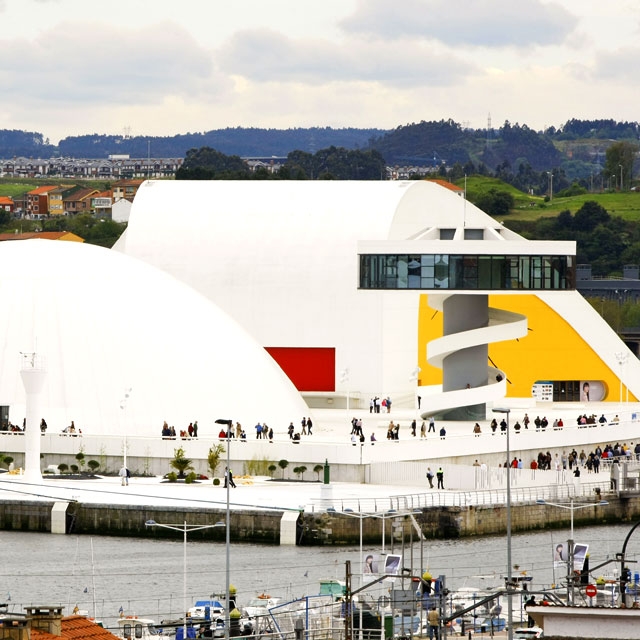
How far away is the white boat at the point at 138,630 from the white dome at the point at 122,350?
2697 centimetres

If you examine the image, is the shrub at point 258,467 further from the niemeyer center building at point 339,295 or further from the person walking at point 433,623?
the person walking at point 433,623

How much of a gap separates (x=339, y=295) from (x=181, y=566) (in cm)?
3571

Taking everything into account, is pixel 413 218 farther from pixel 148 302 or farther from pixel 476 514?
pixel 476 514

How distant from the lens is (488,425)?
74.1 meters

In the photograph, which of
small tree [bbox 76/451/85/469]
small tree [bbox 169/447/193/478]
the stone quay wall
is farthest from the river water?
small tree [bbox 76/451/85/469]

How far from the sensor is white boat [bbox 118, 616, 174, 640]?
38.3m

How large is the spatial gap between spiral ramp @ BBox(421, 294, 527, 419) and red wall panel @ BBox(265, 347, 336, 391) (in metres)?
7.91

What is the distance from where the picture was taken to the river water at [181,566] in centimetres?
4688

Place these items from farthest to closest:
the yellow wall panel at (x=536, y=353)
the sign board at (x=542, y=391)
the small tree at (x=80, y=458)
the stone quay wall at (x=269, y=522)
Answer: the sign board at (x=542, y=391) → the yellow wall panel at (x=536, y=353) → the small tree at (x=80, y=458) → the stone quay wall at (x=269, y=522)

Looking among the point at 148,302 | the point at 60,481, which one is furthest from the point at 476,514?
the point at 148,302

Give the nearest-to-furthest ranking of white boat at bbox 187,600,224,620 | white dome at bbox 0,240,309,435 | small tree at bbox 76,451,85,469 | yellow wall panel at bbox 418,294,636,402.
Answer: white boat at bbox 187,600,224,620, small tree at bbox 76,451,85,469, white dome at bbox 0,240,309,435, yellow wall panel at bbox 418,294,636,402

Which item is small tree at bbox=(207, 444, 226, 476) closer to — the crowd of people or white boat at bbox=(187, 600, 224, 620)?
the crowd of people

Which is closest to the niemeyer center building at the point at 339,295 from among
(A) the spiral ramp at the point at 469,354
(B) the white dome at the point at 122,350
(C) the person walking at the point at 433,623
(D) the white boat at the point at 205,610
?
(A) the spiral ramp at the point at 469,354

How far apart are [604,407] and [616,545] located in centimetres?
2731
